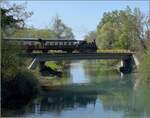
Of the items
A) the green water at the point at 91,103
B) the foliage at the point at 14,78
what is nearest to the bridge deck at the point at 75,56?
the green water at the point at 91,103

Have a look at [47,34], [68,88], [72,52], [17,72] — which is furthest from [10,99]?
[47,34]

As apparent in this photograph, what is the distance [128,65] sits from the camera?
8475cm

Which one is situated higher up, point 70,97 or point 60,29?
point 60,29

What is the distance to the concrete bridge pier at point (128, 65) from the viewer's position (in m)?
82.1

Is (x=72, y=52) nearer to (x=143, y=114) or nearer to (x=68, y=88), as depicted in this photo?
(x=68, y=88)

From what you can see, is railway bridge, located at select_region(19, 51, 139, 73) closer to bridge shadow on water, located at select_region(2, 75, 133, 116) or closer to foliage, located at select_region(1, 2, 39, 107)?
bridge shadow on water, located at select_region(2, 75, 133, 116)

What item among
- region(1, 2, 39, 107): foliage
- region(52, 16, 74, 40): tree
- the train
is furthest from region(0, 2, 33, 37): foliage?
region(52, 16, 74, 40): tree

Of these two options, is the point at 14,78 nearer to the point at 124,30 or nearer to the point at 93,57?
the point at 93,57

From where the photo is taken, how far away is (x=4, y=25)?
47469 mm

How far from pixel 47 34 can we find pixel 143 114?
77.3 m

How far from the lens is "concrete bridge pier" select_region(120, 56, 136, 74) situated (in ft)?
269

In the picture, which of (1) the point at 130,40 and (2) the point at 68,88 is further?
(1) the point at 130,40

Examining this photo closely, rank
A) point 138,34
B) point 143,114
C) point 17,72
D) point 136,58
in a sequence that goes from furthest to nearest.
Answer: point 138,34
point 136,58
point 17,72
point 143,114

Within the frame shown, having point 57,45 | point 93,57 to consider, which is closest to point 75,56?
point 93,57
